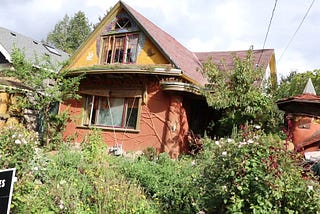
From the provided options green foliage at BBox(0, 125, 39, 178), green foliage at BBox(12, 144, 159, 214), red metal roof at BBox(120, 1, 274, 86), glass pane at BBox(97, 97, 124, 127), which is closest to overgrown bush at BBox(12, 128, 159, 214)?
green foliage at BBox(12, 144, 159, 214)

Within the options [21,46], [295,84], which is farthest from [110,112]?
[21,46]

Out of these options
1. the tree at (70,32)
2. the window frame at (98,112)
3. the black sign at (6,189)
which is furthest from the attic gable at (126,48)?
the tree at (70,32)

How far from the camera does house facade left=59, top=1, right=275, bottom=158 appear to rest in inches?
425

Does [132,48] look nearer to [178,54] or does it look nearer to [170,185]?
[178,54]

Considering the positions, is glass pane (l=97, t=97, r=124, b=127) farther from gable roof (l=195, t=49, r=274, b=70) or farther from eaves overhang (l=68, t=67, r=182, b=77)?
gable roof (l=195, t=49, r=274, b=70)

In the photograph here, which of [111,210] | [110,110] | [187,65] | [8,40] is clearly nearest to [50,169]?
[111,210]

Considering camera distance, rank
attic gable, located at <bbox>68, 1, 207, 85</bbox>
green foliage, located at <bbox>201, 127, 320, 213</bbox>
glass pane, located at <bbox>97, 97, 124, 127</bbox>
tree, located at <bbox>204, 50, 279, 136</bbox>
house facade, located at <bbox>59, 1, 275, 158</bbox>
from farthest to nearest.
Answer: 1. glass pane, located at <bbox>97, 97, 124, 127</bbox>
2. attic gable, located at <bbox>68, 1, 207, 85</bbox>
3. house facade, located at <bbox>59, 1, 275, 158</bbox>
4. tree, located at <bbox>204, 50, 279, 136</bbox>
5. green foliage, located at <bbox>201, 127, 320, 213</bbox>

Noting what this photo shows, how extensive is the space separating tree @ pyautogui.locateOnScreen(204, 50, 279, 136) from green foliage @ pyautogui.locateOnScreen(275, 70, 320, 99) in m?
0.71

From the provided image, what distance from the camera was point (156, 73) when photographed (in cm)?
1056

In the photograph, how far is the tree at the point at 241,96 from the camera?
→ 30.9 ft

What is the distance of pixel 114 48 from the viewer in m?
12.9

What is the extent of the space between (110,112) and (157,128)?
2237 mm

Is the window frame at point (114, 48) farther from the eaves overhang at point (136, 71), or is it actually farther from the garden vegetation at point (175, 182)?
the garden vegetation at point (175, 182)

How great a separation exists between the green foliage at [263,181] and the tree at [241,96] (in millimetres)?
5506
